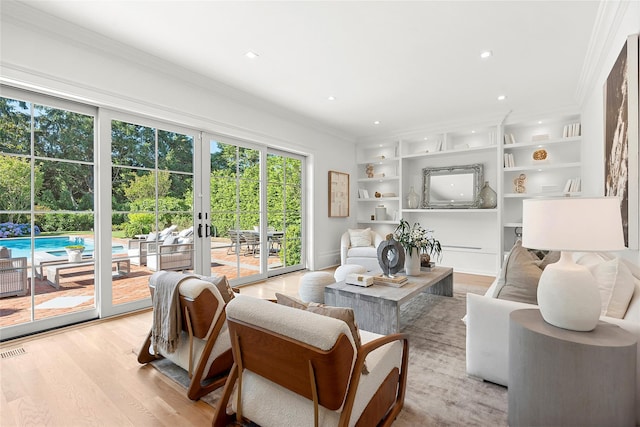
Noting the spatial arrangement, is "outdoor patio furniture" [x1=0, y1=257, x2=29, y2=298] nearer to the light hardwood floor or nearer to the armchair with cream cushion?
the light hardwood floor

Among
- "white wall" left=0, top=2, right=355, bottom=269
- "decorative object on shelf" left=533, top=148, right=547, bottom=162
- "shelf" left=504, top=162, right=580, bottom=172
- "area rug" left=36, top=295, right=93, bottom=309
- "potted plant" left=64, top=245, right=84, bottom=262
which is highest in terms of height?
"white wall" left=0, top=2, right=355, bottom=269

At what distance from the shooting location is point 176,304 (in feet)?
6.16

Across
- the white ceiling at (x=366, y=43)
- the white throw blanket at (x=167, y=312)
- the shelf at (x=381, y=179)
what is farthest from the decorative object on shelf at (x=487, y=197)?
the white throw blanket at (x=167, y=312)

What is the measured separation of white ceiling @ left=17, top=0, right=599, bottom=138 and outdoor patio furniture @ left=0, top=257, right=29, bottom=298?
2122 millimetres

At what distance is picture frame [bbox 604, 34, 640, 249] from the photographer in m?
1.88

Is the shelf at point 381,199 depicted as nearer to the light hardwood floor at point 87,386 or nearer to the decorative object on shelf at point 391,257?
the decorative object on shelf at point 391,257

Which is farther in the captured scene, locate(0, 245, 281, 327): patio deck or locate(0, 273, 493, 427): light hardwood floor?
locate(0, 245, 281, 327): patio deck

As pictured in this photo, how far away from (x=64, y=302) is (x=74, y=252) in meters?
0.49

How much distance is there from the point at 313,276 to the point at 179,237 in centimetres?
176

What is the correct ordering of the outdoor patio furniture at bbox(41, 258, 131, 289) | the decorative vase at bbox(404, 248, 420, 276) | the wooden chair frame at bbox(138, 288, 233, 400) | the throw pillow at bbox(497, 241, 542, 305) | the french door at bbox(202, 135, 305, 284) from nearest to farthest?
1. the wooden chair frame at bbox(138, 288, 233, 400)
2. the throw pillow at bbox(497, 241, 542, 305)
3. the outdoor patio furniture at bbox(41, 258, 131, 289)
4. the decorative vase at bbox(404, 248, 420, 276)
5. the french door at bbox(202, 135, 305, 284)

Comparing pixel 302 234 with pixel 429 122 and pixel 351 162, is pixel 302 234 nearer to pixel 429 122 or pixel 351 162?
pixel 351 162

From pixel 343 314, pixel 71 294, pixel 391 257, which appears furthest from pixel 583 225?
pixel 71 294

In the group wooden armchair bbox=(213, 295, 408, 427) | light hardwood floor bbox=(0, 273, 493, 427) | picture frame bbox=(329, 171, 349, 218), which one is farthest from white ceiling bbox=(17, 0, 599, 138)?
light hardwood floor bbox=(0, 273, 493, 427)

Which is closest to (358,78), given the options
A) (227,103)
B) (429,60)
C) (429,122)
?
(429,60)
